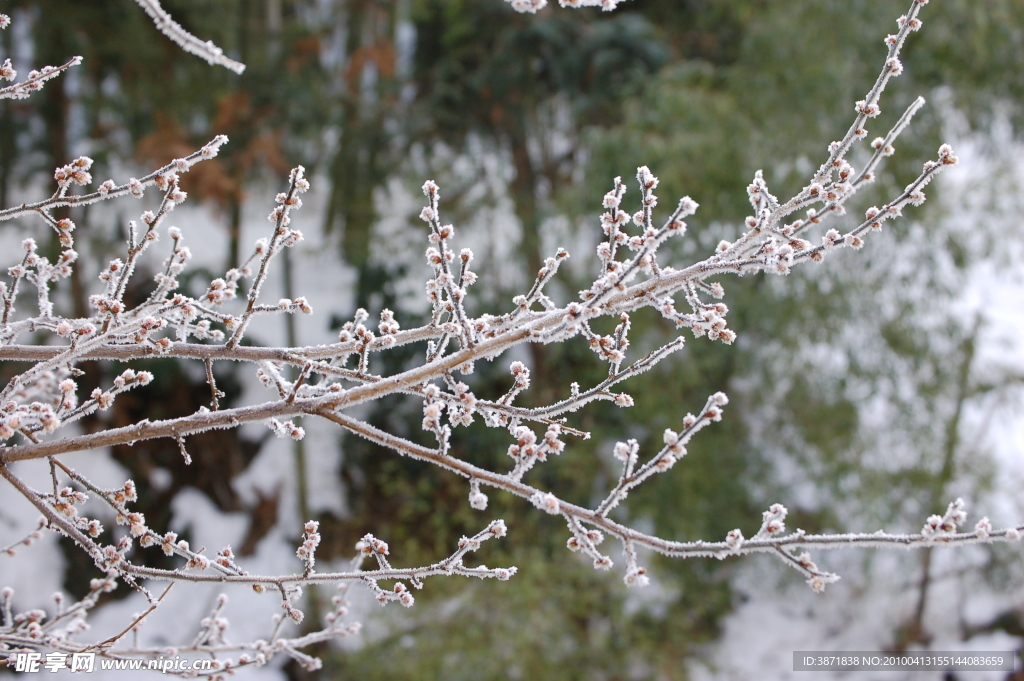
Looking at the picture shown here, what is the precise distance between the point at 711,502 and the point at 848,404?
0.65 metres

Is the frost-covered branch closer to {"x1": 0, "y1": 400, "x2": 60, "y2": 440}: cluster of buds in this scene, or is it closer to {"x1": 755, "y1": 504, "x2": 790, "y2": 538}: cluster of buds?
{"x1": 0, "y1": 400, "x2": 60, "y2": 440}: cluster of buds

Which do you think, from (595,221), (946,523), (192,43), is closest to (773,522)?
(946,523)

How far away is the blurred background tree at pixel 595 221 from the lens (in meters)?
2.84

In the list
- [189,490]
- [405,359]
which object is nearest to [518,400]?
[405,359]

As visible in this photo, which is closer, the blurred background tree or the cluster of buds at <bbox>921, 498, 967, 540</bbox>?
the cluster of buds at <bbox>921, 498, 967, 540</bbox>

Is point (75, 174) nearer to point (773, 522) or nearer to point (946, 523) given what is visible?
point (773, 522)

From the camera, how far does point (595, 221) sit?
316 centimetres

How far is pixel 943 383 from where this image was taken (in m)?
3.02

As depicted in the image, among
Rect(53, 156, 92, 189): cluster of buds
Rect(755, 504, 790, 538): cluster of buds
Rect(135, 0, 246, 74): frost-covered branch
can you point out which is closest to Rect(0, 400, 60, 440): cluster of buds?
Rect(53, 156, 92, 189): cluster of buds

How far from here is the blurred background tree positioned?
2842 mm

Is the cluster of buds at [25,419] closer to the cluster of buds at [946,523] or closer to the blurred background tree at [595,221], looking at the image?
the cluster of buds at [946,523]

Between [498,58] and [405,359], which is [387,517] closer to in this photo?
[405,359]

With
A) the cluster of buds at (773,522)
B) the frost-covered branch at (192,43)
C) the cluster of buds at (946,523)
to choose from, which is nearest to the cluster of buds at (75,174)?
the frost-covered branch at (192,43)

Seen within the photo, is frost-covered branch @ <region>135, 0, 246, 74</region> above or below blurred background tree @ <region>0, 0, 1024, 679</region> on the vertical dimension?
below
